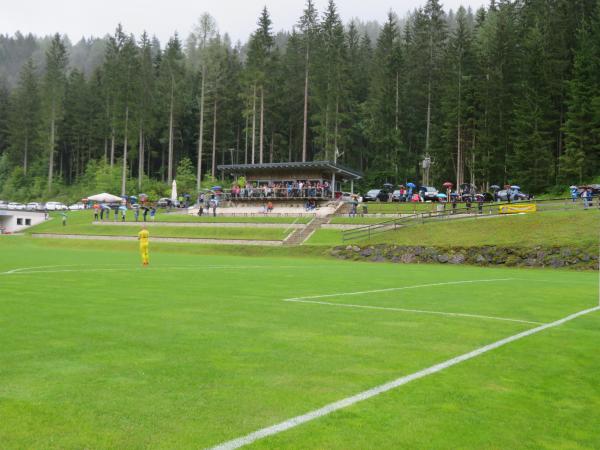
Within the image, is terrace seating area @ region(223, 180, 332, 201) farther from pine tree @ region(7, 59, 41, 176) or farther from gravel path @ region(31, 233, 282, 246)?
pine tree @ region(7, 59, 41, 176)

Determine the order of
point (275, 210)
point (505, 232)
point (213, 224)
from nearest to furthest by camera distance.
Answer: point (505, 232), point (213, 224), point (275, 210)

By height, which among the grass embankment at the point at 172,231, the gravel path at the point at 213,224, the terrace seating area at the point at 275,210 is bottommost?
the grass embankment at the point at 172,231

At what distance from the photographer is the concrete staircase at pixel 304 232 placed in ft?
134

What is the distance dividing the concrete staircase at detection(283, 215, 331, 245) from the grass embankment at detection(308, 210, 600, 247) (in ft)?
4.69

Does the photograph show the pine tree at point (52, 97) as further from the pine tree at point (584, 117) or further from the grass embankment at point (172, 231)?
the pine tree at point (584, 117)

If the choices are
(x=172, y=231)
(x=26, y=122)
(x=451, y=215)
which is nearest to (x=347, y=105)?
(x=172, y=231)

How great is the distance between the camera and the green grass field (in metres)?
4.34

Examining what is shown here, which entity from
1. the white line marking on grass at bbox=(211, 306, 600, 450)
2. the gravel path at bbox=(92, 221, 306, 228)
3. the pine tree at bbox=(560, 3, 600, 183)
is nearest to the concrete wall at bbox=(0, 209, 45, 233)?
the gravel path at bbox=(92, 221, 306, 228)

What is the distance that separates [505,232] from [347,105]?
4790 centimetres

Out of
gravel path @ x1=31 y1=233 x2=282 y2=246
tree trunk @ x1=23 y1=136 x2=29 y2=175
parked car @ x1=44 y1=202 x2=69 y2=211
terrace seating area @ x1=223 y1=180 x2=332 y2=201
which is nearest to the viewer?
gravel path @ x1=31 y1=233 x2=282 y2=246

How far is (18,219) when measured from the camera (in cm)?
6081

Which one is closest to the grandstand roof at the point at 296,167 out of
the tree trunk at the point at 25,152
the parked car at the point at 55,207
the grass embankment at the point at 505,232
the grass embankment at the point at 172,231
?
the grass embankment at the point at 172,231

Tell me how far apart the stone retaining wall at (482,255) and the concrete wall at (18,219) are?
40552 mm

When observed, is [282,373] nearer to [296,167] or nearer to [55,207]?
[296,167]
